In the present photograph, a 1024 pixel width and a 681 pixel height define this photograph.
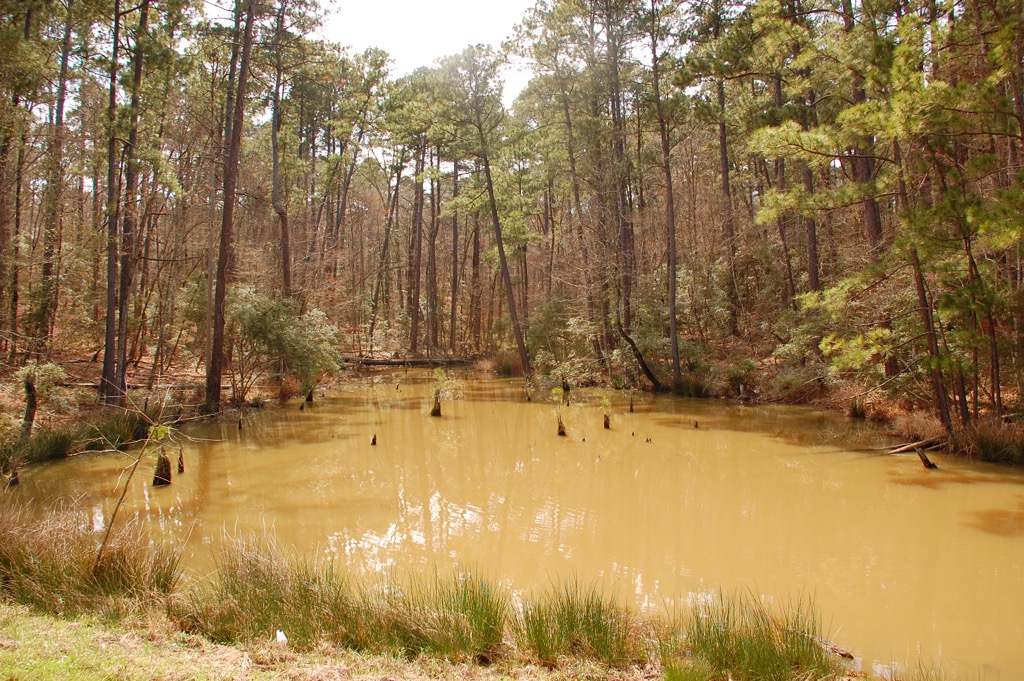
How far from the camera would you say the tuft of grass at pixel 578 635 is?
349cm

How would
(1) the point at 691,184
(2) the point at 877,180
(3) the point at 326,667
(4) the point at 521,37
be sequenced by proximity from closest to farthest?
(3) the point at 326,667
(2) the point at 877,180
(4) the point at 521,37
(1) the point at 691,184

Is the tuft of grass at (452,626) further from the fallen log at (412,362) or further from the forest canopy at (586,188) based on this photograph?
the fallen log at (412,362)

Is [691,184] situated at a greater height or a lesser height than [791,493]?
greater

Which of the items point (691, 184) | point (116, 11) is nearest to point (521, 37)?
point (691, 184)

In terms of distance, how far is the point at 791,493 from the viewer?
7.58 meters

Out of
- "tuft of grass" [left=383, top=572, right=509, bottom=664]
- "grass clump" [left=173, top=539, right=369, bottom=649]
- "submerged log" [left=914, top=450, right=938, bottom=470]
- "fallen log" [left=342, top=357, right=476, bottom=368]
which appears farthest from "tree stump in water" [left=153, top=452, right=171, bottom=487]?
"fallen log" [left=342, top=357, right=476, bottom=368]

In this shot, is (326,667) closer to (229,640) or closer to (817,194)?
(229,640)

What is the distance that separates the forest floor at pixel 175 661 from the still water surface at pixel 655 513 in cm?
159

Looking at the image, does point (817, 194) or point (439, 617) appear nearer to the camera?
point (439, 617)

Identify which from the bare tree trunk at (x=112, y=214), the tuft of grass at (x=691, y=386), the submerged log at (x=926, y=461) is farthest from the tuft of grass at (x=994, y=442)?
the bare tree trunk at (x=112, y=214)

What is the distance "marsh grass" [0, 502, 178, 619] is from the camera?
3.81 metres

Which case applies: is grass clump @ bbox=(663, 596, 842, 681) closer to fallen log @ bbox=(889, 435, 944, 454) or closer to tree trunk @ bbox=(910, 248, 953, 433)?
tree trunk @ bbox=(910, 248, 953, 433)

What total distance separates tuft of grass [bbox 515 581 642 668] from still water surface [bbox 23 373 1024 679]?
78cm

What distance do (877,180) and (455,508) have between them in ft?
24.8
